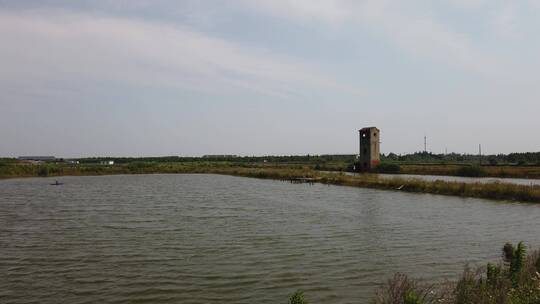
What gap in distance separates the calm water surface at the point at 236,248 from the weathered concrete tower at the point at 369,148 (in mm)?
33616

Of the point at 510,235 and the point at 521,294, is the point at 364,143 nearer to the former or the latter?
the point at 510,235

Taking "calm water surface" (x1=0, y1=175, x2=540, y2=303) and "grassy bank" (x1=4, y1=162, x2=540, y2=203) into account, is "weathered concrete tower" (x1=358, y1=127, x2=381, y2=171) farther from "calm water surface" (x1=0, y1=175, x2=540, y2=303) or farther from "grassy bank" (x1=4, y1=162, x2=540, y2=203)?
"calm water surface" (x1=0, y1=175, x2=540, y2=303)

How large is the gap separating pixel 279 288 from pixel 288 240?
589 cm

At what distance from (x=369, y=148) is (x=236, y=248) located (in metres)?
48.6

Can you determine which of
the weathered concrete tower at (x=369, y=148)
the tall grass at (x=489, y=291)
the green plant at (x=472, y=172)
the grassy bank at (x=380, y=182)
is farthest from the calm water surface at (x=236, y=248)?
the weathered concrete tower at (x=369, y=148)

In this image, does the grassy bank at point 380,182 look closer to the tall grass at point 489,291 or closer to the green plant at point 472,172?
the green plant at point 472,172

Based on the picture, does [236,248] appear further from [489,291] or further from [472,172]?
[472,172]

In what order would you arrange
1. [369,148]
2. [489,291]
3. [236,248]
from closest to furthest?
[489,291]
[236,248]
[369,148]

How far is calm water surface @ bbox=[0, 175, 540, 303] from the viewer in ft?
32.4

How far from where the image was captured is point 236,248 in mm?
14320

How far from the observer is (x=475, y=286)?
25.6ft

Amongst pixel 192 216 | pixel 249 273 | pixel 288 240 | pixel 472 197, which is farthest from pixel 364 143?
pixel 249 273

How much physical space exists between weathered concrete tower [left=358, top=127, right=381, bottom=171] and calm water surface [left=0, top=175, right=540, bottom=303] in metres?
33.6

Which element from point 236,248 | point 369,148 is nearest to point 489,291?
point 236,248
